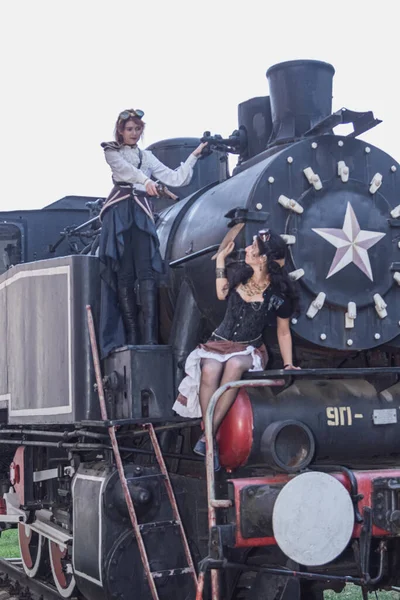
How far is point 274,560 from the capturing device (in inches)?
176

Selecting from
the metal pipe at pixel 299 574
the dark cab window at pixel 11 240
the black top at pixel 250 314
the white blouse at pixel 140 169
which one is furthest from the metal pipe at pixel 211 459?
the dark cab window at pixel 11 240

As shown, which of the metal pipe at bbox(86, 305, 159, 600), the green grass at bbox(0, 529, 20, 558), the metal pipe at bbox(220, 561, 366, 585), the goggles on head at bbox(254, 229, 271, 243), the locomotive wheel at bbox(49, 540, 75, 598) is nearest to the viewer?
the metal pipe at bbox(220, 561, 366, 585)

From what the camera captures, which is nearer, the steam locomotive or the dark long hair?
the steam locomotive

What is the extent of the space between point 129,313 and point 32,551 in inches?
114

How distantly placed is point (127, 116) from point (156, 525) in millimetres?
2237

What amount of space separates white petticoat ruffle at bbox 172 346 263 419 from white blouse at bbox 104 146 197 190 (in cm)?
113

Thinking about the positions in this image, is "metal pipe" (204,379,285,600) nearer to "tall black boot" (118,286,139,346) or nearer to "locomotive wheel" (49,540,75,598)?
"tall black boot" (118,286,139,346)

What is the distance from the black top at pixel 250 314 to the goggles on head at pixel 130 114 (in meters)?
1.30

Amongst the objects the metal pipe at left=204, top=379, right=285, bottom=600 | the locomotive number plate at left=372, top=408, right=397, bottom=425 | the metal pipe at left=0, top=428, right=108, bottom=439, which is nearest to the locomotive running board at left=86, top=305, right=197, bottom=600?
the metal pipe at left=0, top=428, right=108, bottom=439

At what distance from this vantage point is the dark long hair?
4363 millimetres

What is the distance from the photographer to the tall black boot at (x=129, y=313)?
509 cm

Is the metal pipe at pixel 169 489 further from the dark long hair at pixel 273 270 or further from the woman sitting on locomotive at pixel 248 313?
the dark long hair at pixel 273 270

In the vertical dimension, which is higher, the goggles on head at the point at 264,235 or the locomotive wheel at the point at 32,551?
the goggles on head at the point at 264,235

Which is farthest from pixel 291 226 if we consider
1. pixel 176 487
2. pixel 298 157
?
pixel 176 487
